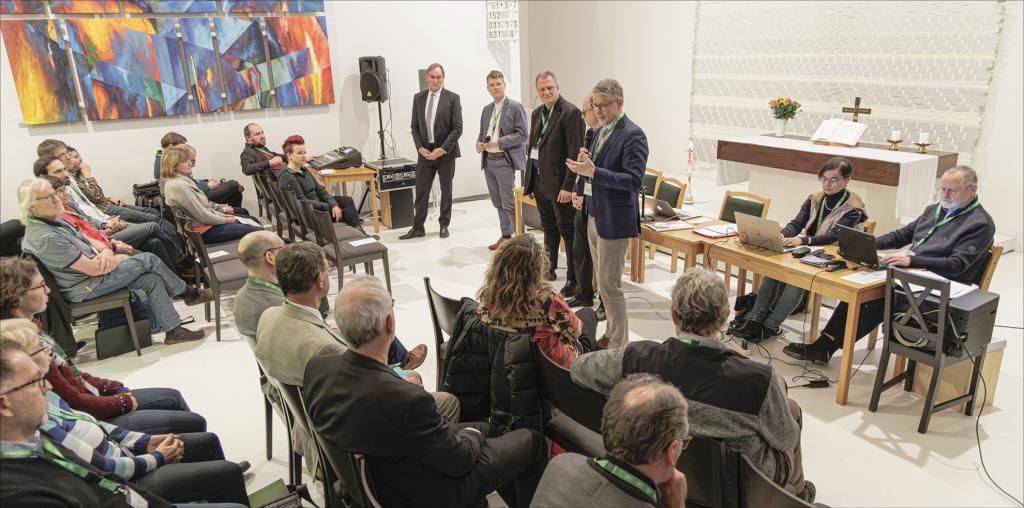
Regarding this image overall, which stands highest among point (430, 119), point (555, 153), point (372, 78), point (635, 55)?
point (635, 55)

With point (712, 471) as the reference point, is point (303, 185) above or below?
above

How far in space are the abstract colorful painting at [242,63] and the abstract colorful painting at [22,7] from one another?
1.50 meters

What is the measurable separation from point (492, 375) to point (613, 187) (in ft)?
5.87

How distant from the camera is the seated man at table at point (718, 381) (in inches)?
75.9

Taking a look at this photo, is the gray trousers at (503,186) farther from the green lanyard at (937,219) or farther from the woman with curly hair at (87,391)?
the woman with curly hair at (87,391)

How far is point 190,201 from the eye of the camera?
5062mm

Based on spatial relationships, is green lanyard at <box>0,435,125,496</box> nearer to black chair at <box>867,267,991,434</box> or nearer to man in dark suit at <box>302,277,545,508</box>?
man in dark suit at <box>302,277,545,508</box>

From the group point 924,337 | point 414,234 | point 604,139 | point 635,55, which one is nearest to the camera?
point 924,337

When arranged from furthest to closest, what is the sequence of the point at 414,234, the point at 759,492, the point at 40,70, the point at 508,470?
the point at 414,234
the point at 40,70
the point at 508,470
the point at 759,492

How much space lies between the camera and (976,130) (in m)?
6.43

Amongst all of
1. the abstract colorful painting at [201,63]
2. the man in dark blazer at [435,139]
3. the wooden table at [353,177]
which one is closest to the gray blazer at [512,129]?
the man in dark blazer at [435,139]

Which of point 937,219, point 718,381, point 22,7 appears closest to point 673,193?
point 937,219

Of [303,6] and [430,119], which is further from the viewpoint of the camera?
[303,6]

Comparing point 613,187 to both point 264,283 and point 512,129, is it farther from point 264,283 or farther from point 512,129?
point 512,129
